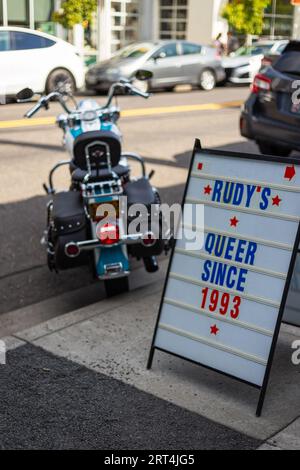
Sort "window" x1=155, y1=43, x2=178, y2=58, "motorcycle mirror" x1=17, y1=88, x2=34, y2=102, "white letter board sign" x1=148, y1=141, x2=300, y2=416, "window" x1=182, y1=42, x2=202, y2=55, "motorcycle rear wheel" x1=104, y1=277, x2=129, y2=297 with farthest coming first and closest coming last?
"window" x1=182, y1=42, x2=202, y2=55, "window" x1=155, y1=43, x2=178, y2=58, "motorcycle rear wheel" x1=104, y1=277, x2=129, y2=297, "motorcycle mirror" x1=17, y1=88, x2=34, y2=102, "white letter board sign" x1=148, y1=141, x2=300, y2=416

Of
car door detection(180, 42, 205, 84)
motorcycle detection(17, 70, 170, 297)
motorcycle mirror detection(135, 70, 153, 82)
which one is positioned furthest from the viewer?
car door detection(180, 42, 205, 84)

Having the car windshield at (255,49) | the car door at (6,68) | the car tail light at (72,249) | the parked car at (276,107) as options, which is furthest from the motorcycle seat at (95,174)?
the car windshield at (255,49)

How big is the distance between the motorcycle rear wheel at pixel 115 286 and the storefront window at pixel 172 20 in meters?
25.9

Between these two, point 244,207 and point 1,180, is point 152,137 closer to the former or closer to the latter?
point 1,180

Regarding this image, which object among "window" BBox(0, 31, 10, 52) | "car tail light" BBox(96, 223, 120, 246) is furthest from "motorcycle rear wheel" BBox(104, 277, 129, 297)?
"window" BBox(0, 31, 10, 52)

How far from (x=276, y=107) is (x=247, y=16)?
15.7 meters

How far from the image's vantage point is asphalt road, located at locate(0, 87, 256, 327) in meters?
6.00

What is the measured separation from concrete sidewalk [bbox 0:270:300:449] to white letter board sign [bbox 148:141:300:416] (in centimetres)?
17

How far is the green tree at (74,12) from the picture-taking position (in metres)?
5.27

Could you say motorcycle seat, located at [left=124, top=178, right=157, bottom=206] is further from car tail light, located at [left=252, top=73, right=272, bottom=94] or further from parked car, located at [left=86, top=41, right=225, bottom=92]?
parked car, located at [left=86, top=41, right=225, bottom=92]

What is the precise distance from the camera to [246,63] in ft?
75.0

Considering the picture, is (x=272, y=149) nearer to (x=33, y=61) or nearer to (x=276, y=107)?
(x=276, y=107)

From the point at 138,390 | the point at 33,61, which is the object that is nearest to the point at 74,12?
the point at 33,61
